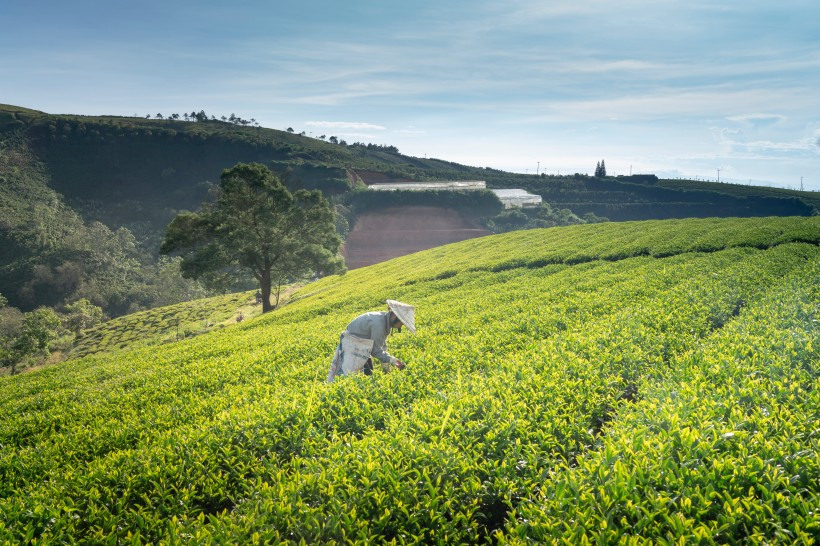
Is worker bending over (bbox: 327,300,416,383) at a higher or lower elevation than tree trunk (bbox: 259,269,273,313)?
higher

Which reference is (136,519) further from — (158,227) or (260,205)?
(158,227)

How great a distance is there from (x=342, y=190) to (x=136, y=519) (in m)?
101

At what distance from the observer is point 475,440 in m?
5.47

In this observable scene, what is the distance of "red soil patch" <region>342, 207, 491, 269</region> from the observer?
3292 inches

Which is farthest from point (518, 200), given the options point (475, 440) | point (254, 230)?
point (475, 440)

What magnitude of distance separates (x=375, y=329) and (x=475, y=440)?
3.44m

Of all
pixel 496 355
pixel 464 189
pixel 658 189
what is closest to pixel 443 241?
pixel 464 189

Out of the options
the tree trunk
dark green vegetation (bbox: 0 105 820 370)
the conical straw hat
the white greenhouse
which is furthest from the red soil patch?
the conical straw hat

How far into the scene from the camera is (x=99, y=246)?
71812 mm

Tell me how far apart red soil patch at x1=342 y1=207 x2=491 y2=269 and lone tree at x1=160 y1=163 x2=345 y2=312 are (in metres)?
45.4

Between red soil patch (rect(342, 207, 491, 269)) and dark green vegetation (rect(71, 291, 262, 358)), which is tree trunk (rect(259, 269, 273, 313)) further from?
red soil patch (rect(342, 207, 491, 269))

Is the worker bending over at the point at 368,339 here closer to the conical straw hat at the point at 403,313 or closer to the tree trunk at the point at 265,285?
the conical straw hat at the point at 403,313

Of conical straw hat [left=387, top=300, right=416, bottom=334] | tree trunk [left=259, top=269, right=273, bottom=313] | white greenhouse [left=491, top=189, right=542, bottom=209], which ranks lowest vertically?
tree trunk [left=259, top=269, right=273, bottom=313]

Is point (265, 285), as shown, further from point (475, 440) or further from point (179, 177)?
point (179, 177)
